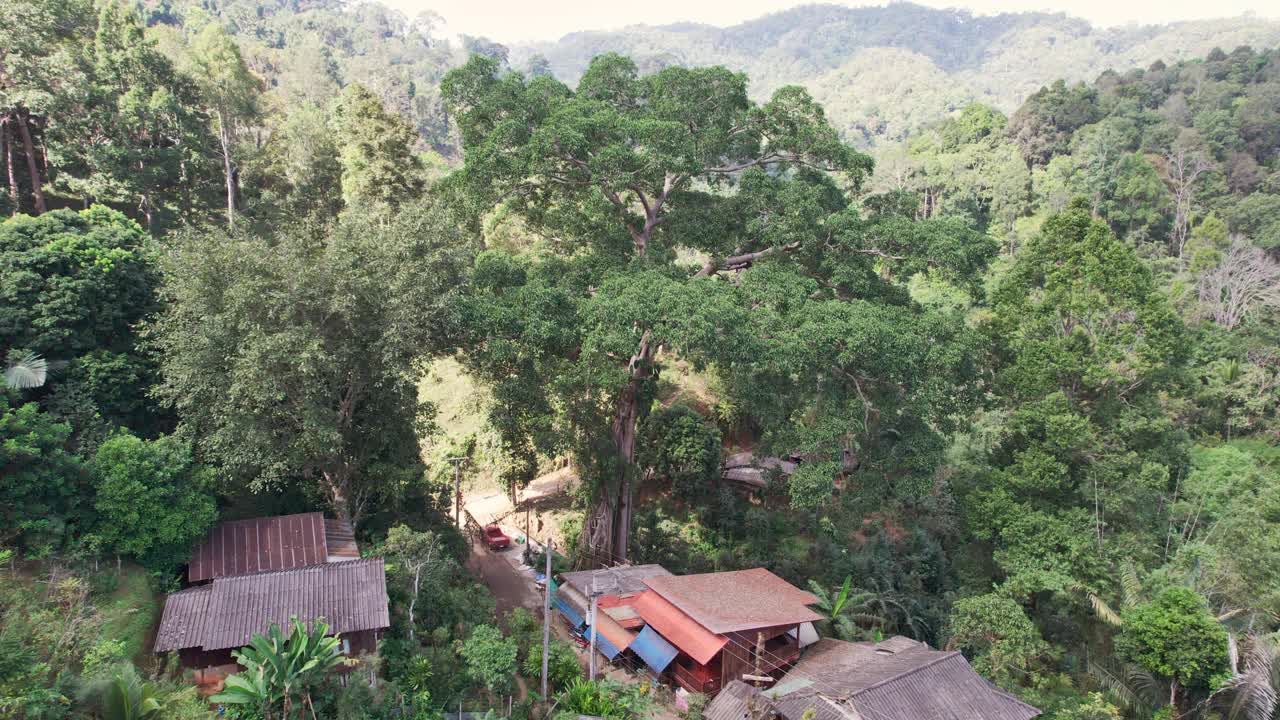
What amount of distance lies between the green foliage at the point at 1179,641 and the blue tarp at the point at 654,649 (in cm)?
881

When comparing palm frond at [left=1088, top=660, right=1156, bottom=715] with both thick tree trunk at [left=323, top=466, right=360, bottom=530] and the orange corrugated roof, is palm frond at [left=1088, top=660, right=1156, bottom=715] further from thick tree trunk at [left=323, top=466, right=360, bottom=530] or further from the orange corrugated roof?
thick tree trunk at [left=323, top=466, right=360, bottom=530]

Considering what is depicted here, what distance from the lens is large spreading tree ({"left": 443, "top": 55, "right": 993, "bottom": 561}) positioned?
14391 mm

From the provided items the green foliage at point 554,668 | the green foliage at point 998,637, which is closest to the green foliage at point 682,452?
the green foliage at point 998,637

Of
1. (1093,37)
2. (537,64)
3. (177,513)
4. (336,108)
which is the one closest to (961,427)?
(177,513)

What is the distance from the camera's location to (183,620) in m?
10.8

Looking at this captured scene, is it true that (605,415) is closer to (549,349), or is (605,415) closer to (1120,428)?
(549,349)

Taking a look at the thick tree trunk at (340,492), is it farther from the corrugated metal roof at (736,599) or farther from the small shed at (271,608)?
the corrugated metal roof at (736,599)

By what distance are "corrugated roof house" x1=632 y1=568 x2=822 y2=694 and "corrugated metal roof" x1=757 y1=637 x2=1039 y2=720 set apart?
0.88m

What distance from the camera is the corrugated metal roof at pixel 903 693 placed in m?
11.5

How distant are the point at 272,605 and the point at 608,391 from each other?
7.47 metres

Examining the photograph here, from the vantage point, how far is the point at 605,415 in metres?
18.2

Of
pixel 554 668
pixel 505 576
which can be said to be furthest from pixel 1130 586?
A: pixel 505 576

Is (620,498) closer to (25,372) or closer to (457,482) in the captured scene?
(457,482)

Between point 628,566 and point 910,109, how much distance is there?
8749 cm
